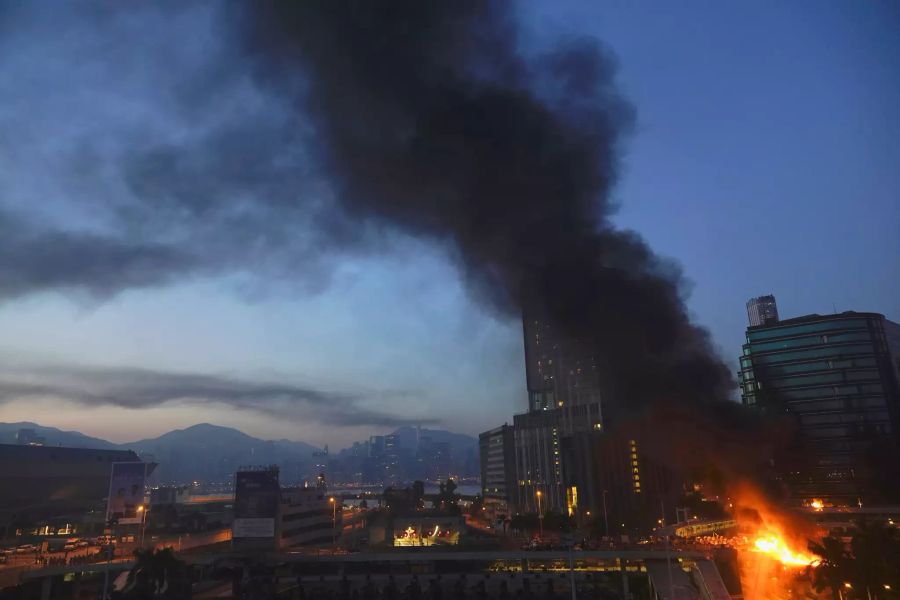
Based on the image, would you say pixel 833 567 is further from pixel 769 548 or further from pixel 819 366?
pixel 819 366

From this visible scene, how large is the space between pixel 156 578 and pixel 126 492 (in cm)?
5154

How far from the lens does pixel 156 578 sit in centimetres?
5256

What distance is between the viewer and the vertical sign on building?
70.6 m

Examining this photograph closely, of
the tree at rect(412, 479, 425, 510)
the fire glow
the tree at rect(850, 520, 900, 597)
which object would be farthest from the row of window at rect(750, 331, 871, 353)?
the tree at rect(850, 520, 900, 597)

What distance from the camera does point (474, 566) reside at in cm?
6556

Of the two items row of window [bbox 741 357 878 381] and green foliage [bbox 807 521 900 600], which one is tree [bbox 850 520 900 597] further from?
row of window [bbox 741 357 878 381]

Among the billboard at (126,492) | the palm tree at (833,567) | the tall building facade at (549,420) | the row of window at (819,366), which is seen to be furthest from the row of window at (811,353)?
the billboard at (126,492)

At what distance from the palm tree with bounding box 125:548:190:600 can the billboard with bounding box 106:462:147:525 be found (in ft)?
151

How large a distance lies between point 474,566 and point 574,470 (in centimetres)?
6566

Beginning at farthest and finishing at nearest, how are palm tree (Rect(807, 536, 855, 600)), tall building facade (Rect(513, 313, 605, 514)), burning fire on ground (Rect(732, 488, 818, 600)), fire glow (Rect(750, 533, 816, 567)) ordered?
1. tall building facade (Rect(513, 313, 605, 514))
2. fire glow (Rect(750, 533, 816, 567))
3. burning fire on ground (Rect(732, 488, 818, 600))
4. palm tree (Rect(807, 536, 855, 600))

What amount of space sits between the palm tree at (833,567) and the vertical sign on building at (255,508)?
5537 cm

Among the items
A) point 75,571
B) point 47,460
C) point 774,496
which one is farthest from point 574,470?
point 47,460

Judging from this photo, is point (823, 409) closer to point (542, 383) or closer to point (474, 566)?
Answer: point (542, 383)

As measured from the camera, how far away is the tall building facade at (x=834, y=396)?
123250 mm
